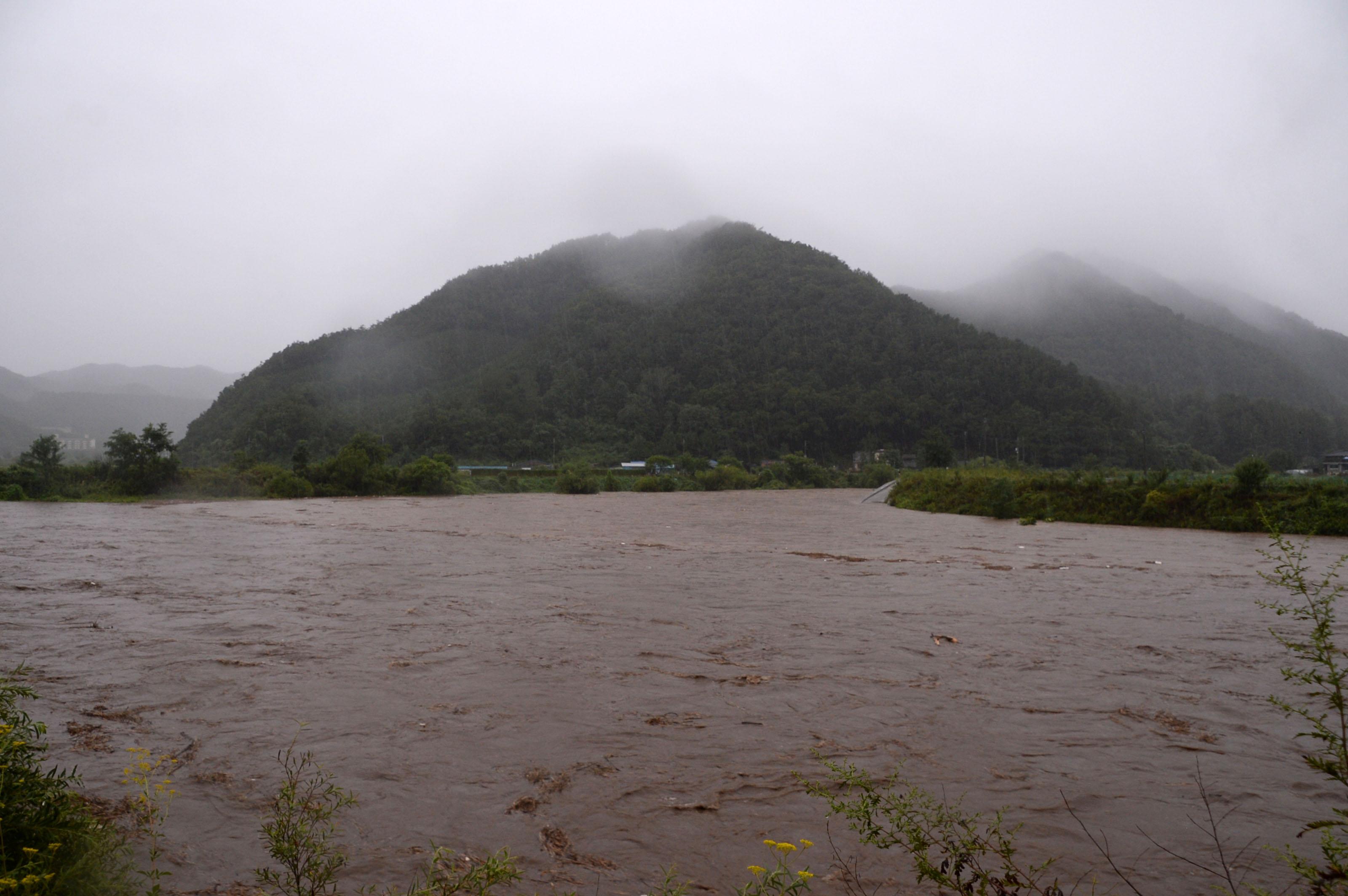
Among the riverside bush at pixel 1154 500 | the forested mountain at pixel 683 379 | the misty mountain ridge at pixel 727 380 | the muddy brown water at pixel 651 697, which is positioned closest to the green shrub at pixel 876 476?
the misty mountain ridge at pixel 727 380

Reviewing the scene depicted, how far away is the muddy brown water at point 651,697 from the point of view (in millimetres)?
3578

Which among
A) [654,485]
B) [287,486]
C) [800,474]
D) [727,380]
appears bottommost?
[654,485]

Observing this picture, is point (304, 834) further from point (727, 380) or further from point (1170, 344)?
point (1170, 344)

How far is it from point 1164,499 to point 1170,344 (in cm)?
12030

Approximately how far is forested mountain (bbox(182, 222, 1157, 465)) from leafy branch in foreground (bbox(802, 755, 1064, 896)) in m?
76.7

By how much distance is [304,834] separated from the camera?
2506 millimetres

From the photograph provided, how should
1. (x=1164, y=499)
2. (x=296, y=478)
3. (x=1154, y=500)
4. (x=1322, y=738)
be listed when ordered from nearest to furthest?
(x=1322, y=738)
(x=1164, y=499)
(x=1154, y=500)
(x=296, y=478)

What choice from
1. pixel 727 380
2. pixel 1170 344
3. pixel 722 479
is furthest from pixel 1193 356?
pixel 722 479

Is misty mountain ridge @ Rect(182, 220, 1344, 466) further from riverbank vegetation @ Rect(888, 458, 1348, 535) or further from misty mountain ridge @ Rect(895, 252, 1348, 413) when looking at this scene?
riverbank vegetation @ Rect(888, 458, 1348, 535)

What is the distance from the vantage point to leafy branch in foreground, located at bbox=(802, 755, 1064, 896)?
2.32m

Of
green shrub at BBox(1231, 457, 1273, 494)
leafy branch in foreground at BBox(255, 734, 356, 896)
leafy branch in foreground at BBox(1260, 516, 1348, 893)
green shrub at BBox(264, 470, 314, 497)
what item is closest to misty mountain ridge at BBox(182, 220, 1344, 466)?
green shrub at BBox(264, 470, 314, 497)

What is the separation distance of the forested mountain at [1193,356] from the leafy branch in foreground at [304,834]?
85579 mm

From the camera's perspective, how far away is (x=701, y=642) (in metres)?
7.38

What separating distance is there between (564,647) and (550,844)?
3.77m
